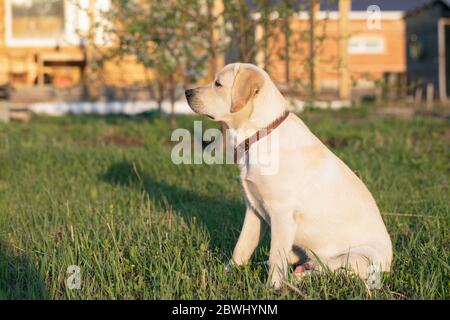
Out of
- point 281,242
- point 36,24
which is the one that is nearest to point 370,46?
point 36,24

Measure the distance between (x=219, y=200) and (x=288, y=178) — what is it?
2.55 m

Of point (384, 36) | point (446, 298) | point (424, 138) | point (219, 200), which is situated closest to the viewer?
point (446, 298)

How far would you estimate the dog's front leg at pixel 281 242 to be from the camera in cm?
399

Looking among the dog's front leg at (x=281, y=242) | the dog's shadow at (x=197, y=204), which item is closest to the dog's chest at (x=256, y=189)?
the dog's front leg at (x=281, y=242)

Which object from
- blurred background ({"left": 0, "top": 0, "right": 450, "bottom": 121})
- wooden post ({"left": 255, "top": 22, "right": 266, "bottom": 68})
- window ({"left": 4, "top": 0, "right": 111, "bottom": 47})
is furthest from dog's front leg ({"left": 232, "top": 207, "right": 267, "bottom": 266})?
window ({"left": 4, "top": 0, "right": 111, "bottom": 47})

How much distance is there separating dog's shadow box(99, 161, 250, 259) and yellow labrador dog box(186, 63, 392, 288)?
26.6 inches

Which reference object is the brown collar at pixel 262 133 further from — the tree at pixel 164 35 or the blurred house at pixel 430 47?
the blurred house at pixel 430 47

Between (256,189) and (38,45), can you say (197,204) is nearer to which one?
(256,189)

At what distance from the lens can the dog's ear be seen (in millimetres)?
4031

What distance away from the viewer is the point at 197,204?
20.9ft

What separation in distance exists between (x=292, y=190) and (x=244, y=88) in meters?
0.65
